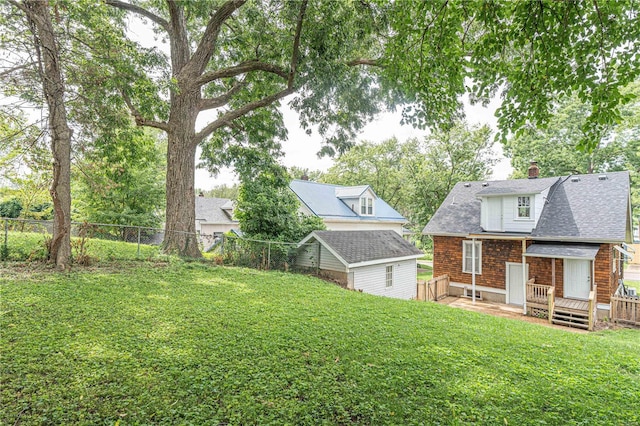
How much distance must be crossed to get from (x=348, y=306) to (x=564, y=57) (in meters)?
6.03

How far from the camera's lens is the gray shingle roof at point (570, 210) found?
1223 cm

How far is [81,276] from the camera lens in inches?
270

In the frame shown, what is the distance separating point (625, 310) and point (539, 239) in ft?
11.9

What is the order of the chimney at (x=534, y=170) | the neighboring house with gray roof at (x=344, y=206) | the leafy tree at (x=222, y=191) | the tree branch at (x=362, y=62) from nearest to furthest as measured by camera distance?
the tree branch at (x=362, y=62)
the chimney at (x=534, y=170)
the neighboring house with gray roof at (x=344, y=206)
the leafy tree at (x=222, y=191)

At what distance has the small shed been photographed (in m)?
11.9

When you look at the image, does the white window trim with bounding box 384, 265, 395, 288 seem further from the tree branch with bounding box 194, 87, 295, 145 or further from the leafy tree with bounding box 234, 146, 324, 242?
the tree branch with bounding box 194, 87, 295, 145

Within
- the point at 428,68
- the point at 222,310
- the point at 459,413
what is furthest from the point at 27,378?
the point at 428,68

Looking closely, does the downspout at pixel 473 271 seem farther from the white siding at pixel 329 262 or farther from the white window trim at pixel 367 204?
the white window trim at pixel 367 204

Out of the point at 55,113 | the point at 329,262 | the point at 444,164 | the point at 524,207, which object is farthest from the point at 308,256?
the point at 444,164

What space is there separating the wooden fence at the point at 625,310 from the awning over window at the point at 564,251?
1.75 m

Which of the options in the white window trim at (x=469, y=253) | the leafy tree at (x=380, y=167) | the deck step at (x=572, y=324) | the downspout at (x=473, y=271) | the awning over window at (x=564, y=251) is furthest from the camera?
the leafy tree at (x=380, y=167)

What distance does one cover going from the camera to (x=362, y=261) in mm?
12039

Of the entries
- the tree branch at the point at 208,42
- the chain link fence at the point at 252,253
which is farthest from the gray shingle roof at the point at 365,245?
the tree branch at the point at 208,42

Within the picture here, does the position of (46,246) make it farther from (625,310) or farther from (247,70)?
(625,310)
